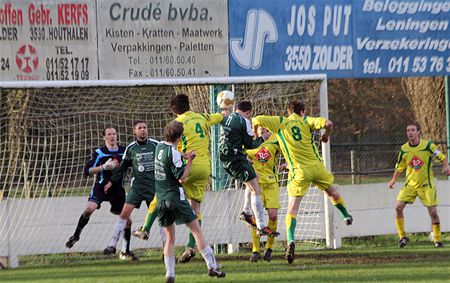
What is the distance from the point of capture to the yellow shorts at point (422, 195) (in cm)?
1666

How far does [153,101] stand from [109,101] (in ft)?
2.64

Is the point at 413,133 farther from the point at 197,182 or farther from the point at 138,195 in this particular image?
the point at 138,195

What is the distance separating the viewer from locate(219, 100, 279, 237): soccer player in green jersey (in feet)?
46.3

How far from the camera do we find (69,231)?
16.0m

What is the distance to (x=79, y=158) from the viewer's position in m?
16.2

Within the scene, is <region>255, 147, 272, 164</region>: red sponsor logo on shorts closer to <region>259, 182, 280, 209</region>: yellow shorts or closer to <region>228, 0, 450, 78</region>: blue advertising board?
<region>259, 182, 280, 209</region>: yellow shorts

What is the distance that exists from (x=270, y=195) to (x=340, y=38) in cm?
401

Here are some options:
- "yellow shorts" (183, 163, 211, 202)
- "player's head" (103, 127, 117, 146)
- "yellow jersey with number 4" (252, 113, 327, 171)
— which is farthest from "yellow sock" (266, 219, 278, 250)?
"player's head" (103, 127, 117, 146)

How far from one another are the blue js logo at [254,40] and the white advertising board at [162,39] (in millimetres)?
217

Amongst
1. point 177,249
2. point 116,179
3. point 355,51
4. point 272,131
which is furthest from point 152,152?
point 355,51

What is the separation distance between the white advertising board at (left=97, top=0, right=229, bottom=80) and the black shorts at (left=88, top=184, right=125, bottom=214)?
2.06 meters

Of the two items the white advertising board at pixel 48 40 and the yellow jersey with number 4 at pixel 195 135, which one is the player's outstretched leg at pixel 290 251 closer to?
the yellow jersey with number 4 at pixel 195 135

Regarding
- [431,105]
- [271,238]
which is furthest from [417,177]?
[431,105]

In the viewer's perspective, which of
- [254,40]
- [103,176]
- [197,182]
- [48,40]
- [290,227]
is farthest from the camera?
[254,40]
